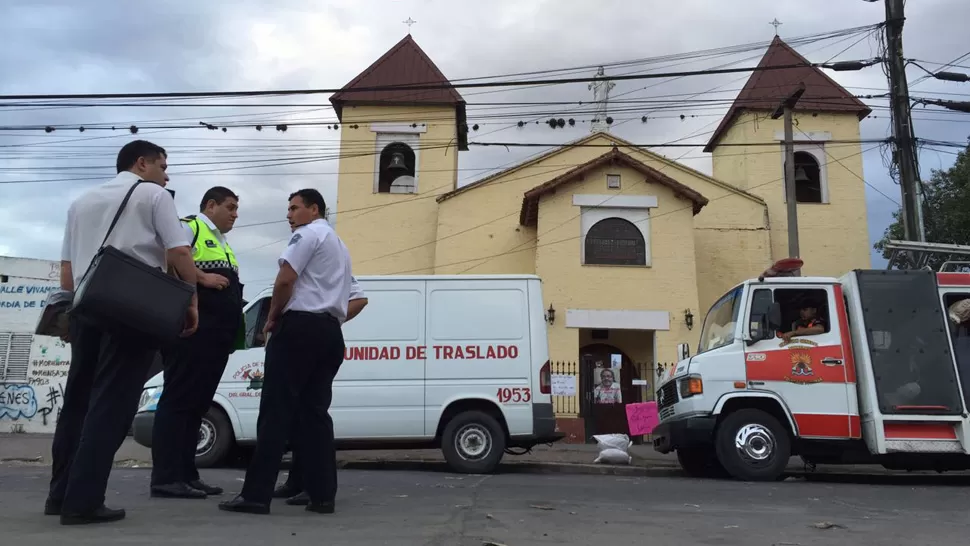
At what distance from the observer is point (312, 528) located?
3979 millimetres

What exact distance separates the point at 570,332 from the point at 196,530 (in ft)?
49.1

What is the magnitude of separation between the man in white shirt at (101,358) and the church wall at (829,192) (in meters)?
19.2

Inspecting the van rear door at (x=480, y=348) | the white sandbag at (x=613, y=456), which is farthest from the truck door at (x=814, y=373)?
the white sandbag at (x=613, y=456)

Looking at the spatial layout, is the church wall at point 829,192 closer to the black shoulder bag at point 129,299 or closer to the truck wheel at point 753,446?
the truck wheel at point 753,446

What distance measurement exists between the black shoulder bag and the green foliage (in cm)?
2569

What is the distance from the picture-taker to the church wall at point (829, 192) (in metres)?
21.1

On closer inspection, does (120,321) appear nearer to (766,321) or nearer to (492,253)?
(766,321)

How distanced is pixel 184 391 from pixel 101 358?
1271mm

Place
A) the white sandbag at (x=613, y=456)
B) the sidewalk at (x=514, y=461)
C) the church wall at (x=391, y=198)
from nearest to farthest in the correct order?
the sidewalk at (x=514, y=461)
the white sandbag at (x=613, y=456)
the church wall at (x=391, y=198)

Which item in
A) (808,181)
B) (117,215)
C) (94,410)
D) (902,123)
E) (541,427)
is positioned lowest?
(541,427)

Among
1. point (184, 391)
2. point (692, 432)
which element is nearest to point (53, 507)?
point (184, 391)

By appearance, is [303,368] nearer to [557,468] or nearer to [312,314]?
[312,314]

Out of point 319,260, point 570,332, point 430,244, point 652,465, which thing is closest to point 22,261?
point 430,244

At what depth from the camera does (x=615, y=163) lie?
19438 millimetres
